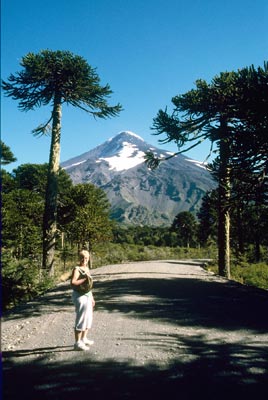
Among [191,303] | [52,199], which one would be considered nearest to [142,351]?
[191,303]

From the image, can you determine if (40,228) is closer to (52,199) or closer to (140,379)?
(52,199)

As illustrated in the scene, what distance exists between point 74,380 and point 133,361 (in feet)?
2.76

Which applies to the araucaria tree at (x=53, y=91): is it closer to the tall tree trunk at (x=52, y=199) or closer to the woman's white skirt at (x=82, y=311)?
the tall tree trunk at (x=52, y=199)

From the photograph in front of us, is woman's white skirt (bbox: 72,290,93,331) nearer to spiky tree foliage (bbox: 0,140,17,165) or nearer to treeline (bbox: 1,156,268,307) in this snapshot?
treeline (bbox: 1,156,268,307)

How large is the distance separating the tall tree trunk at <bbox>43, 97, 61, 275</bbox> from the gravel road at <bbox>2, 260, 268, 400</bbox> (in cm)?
427

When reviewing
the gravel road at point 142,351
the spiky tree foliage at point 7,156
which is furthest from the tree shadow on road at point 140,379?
the spiky tree foliage at point 7,156

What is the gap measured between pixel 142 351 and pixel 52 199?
9.28m

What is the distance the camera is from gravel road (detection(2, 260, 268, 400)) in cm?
338

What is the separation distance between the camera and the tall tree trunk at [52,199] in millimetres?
12430

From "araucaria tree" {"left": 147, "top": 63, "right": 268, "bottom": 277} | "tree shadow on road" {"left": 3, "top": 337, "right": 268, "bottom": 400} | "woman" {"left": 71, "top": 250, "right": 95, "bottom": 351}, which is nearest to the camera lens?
"tree shadow on road" {"left": 3, "top": 337, "right": 268, "bottom": 400}

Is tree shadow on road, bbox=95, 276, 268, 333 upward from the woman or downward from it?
downward

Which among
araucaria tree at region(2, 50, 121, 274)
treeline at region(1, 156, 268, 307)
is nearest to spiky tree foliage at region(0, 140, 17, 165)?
treeline at region(1, 156, 268, 307)

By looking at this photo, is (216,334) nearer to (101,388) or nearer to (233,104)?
(101,388)

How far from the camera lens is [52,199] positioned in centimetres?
1289
